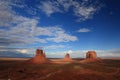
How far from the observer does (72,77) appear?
52219mm

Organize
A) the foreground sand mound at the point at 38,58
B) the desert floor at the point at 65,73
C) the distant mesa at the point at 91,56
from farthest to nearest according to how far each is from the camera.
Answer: the distant mesa at the point at 91,56 → the foreground sand mound at the point at 38,58 → the desert floor at the point at 65,73

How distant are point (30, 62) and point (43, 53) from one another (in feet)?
36.0

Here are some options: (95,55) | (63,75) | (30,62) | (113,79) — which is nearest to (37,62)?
(30,62)

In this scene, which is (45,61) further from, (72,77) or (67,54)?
(72,77)

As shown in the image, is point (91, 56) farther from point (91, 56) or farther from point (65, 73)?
point (65, 73)

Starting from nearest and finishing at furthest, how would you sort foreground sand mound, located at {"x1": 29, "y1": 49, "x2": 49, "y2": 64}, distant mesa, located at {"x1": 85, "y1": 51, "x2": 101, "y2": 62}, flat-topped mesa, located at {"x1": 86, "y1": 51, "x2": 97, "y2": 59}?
foreground sand mound, located at {"x1": 29, "y1": 49, "x2": 49, "y2": 64} < distant mesa, located at {"x1": 85, "y1": 51, "x2": 101, "y2": 62} < flat-topped mesa, located at {"x1": 86, "y1": 51, "x2": 97, "y2": 59}

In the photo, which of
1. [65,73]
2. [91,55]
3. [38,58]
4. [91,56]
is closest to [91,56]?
[91,56]

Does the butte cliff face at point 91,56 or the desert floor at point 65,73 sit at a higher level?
the butte cliff face at point 91,56

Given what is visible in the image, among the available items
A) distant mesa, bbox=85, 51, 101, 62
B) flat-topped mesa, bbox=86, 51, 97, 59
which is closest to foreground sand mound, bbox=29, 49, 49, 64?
distant mesa, bbox=85, 51, 101, 62

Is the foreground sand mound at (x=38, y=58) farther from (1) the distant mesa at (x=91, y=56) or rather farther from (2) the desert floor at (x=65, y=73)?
(1) the distant mesa at (x=91, y=56)

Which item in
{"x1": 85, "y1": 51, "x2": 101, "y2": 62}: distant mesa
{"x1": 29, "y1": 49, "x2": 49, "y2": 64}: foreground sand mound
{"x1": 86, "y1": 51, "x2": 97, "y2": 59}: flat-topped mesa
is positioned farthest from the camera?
{"x1": 86, "y1": 51, "x2": 97, "y2": 59}: flat-topped mesa

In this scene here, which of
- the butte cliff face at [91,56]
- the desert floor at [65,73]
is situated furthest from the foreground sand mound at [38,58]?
the butte cliff face at [91,56]

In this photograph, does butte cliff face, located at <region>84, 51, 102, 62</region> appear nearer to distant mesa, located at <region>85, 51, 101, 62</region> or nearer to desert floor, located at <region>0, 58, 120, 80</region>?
distant mesa, located at <region>85, 51, 101, 62</region>

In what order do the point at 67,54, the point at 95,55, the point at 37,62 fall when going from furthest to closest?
the point at 67,54 < the point at 95,55 < the point at 37,62
